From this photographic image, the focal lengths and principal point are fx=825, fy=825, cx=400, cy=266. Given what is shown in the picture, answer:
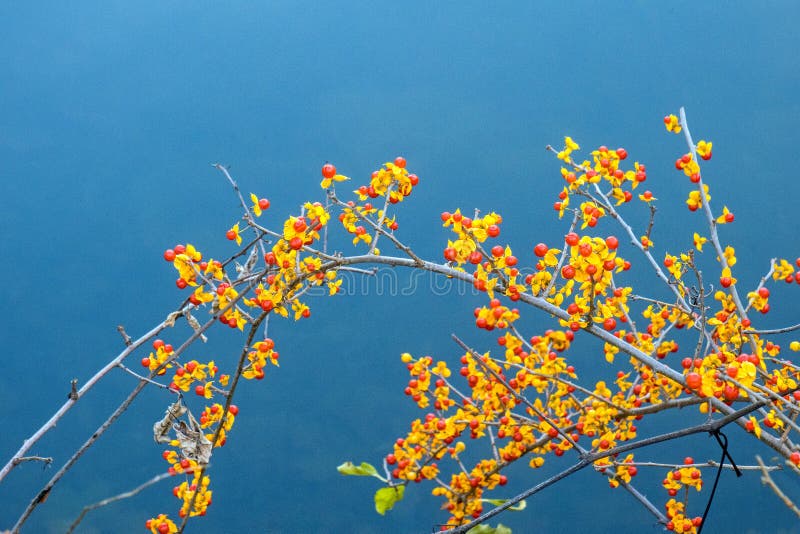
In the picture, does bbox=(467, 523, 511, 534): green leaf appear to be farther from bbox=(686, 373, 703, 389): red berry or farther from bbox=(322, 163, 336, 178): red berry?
bbox=(322, 163, 336, 178): red berry

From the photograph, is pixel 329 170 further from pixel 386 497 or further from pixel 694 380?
pixel 694 380

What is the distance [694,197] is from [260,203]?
3.59 feet

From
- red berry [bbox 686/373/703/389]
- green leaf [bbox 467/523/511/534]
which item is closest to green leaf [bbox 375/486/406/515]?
green leaf [bbox 467/523/511/534]

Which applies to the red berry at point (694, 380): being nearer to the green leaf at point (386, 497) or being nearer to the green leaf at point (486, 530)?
the green leaf at point (486, 530)

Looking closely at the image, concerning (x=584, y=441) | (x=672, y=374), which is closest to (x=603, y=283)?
(x=672, y=374)

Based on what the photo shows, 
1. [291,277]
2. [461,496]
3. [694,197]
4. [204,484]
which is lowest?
[204,484]

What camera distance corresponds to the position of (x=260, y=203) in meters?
1.88

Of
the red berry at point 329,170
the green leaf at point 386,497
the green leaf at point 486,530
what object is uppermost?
the red berry at point 329,170

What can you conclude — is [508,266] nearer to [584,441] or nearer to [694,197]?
[694,197]

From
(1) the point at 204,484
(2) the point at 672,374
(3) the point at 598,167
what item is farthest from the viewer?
(1) the point at 204,484

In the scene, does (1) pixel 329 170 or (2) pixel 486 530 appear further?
(1) pixel 329 170

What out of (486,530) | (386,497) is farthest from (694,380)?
(386,497)

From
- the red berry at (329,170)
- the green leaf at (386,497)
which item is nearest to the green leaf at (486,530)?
the green leaf at (386,497)

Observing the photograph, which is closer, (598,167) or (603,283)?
(603,283)
